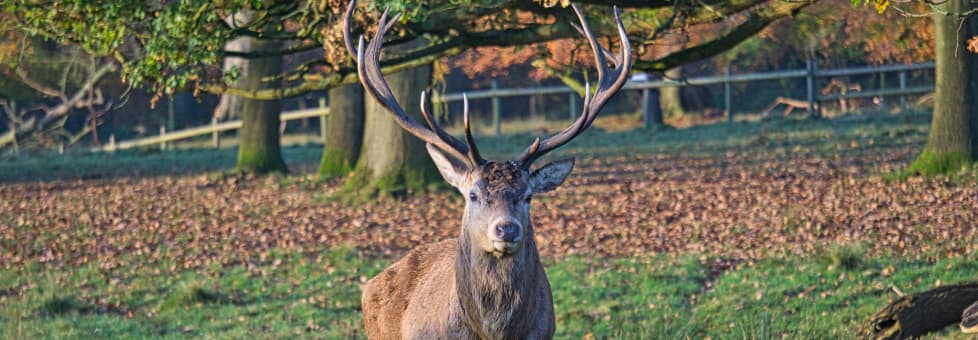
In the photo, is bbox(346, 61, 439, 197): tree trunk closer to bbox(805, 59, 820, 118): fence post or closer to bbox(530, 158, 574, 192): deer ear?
bbox(530, 158, 574, 192): deer ear

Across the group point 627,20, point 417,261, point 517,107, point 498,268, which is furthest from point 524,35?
point 517,107

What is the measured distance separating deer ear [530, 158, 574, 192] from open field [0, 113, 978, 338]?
2387 mm

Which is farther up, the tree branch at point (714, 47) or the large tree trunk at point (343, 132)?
the tree branch at point (714, 47)

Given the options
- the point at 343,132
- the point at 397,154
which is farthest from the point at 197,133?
the point at 397,154

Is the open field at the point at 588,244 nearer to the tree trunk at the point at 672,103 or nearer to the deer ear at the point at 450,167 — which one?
the deer ear at the point at 450,167

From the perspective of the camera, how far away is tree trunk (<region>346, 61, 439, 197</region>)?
54.6 ft

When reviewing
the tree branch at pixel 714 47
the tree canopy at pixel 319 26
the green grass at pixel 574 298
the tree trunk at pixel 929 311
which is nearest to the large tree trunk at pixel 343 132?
the green grass at pixel 574 298

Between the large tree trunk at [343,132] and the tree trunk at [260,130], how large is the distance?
127 cm

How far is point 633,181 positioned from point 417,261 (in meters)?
11.1

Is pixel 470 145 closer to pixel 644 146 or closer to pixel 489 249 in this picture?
pixel 489 249

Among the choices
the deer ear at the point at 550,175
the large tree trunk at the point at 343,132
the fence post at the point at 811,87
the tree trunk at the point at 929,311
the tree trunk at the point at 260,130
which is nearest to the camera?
the deer ear at the point at 550,175

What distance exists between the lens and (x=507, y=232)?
5.64 m

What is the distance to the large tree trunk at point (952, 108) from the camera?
14.6 metres

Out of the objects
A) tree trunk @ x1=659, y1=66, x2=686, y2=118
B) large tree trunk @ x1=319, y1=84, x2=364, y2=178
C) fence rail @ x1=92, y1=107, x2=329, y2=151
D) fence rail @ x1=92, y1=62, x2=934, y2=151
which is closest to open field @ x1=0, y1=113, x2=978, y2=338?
large tree trunk @ x1=319, y1=84, x2=364, y2=178
